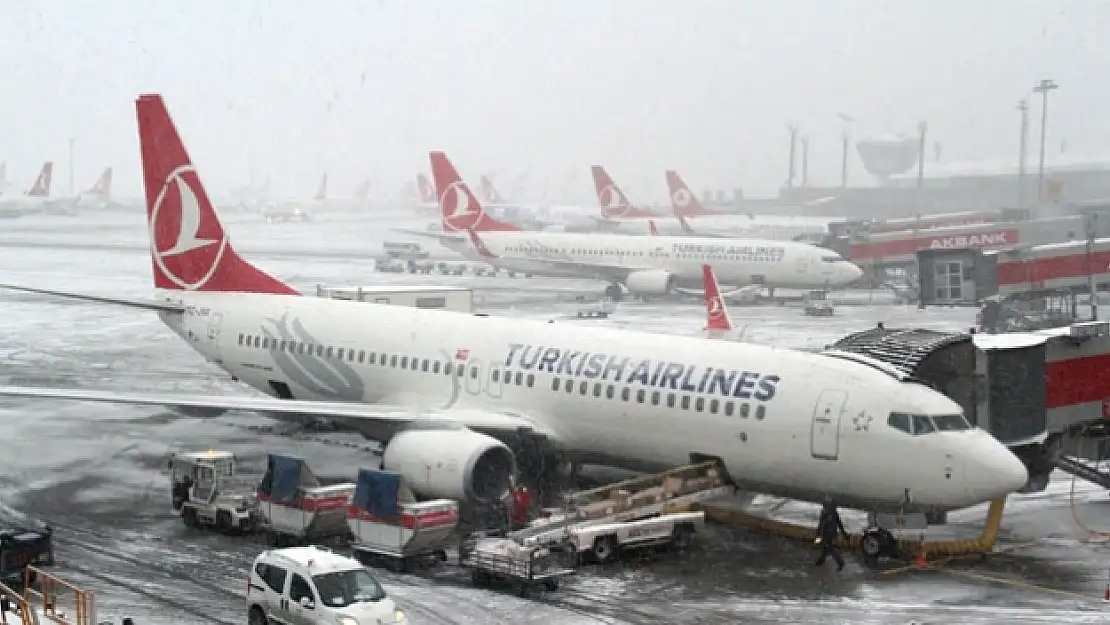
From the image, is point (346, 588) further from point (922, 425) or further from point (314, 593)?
point (922, 425)

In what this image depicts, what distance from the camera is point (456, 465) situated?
82.1 ft

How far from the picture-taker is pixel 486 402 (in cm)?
2814

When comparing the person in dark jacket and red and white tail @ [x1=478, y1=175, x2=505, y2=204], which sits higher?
red and white tail @ [x1=478, y1=175, x2=505, y2=204]

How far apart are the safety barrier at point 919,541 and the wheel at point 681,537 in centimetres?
177

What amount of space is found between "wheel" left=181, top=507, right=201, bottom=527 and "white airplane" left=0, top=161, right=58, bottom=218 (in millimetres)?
155818

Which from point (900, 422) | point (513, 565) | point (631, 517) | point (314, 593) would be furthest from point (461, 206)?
point (314, 593)

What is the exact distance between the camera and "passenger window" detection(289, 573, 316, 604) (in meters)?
18.3

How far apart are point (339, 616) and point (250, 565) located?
18.1 feet

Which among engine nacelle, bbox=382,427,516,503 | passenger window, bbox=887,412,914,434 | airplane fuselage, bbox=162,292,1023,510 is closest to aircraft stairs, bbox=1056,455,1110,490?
airplane fuselage, bbox=162,292,1023,510

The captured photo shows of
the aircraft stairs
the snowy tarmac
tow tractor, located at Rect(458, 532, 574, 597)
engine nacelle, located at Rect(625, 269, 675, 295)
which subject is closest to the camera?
the snowy tarmac

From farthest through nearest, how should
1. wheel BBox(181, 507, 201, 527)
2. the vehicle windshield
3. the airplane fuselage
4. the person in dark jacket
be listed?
Result: wheel BBox(181, 507, 201, 527)
the person in dark jacket
the airplane fuselage
the vehicle windshield

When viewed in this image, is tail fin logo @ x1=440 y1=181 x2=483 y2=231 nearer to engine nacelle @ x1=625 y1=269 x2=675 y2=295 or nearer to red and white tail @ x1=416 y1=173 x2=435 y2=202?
engine nacelle @ x1=625 y1=269 x2=675 y2=295

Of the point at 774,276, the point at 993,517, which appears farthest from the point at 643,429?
the point at 774,276

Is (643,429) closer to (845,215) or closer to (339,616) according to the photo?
(339,616)
